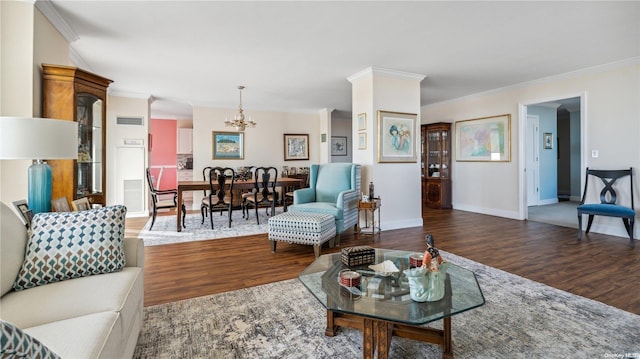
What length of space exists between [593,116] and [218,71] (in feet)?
19.1

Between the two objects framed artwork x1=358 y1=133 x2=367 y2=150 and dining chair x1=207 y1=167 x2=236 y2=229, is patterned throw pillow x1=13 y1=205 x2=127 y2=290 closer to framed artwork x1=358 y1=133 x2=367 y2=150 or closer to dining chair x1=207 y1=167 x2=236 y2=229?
dining chair x1=207 y1=167 x2=236 y2=229

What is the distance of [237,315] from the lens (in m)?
2.19

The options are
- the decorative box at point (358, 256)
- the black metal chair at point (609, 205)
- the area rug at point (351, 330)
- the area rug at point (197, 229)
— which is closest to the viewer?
the area rug at point (351, 330)

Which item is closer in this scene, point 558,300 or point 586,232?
point 558,300

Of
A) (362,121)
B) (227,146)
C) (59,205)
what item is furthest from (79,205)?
(227,146)

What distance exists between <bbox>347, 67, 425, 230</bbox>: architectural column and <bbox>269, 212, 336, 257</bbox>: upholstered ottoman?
147 cm

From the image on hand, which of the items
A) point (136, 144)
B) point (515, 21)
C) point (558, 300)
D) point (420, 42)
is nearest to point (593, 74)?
point (515, 21)

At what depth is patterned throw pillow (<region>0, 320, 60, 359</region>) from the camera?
56cm

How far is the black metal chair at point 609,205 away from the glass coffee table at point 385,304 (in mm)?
3573

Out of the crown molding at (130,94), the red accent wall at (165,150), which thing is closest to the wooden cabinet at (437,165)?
the crown molding at (130,94)

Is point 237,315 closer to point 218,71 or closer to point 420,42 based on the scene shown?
point 420,42

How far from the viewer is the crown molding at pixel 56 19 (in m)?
2.69

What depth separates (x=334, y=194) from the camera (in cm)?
471

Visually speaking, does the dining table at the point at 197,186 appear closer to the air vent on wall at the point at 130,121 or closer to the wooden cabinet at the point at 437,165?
the air vent on wall at the point at 130,121
